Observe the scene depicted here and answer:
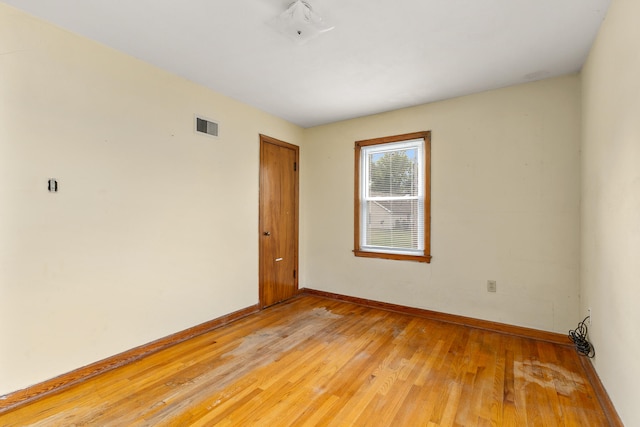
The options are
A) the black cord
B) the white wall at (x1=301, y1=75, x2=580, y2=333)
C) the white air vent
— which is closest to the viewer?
the black cord

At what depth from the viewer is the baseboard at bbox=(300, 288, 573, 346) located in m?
2.87

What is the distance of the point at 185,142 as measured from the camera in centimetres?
299

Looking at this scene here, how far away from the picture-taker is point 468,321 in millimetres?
3307

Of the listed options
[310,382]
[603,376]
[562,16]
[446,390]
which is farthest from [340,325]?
[562,16]

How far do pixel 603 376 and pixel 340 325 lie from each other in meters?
2.17

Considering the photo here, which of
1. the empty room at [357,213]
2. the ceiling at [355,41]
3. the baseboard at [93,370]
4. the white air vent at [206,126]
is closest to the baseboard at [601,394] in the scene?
the empty room at [357,213]

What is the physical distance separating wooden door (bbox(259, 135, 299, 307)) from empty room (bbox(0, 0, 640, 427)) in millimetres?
54

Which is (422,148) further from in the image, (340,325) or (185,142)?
(185,142)

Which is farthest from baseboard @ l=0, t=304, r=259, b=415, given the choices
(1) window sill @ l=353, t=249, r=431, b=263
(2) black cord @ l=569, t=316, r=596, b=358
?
(2) black cord @ l=569, t=316, r=596, b=358

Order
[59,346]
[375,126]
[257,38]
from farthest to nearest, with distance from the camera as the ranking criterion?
[375,126] < [257,38] < [59,346]

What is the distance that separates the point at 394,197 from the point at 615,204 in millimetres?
2232

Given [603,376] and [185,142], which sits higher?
[185,142]

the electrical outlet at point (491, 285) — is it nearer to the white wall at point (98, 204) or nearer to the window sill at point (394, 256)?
the window sill at point (394, 256)

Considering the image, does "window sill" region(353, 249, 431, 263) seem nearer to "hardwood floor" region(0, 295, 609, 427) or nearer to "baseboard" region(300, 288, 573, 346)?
"baseboard" region(300, 288, 573, 346)
